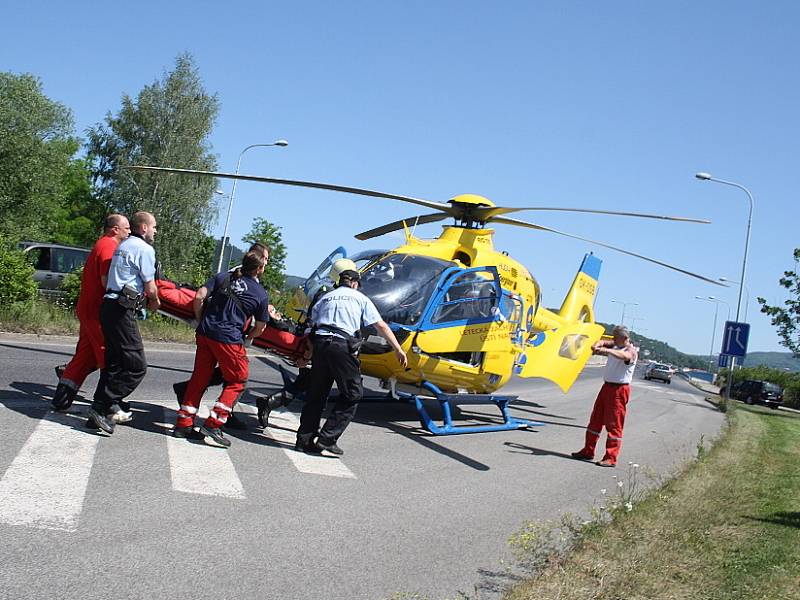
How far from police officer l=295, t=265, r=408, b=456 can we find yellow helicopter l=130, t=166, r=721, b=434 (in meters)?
1.57

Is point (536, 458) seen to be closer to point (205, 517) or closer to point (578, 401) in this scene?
point (205, 517)

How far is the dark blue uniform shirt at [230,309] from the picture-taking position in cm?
705

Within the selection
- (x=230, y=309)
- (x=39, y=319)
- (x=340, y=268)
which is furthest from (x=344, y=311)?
(x=39, y=319)

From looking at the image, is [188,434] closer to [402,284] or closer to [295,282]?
[402,284]

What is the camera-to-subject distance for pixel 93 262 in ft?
23.2

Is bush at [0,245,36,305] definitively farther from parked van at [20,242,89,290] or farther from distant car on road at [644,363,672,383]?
distant car on road at [644,363,672,383]

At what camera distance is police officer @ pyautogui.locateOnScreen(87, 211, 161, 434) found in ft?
22.0

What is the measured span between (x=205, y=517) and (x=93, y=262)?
3.14 m

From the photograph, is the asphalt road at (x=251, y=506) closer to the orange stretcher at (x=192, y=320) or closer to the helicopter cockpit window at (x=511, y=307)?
the orange stretcher at (x=192, y=320)

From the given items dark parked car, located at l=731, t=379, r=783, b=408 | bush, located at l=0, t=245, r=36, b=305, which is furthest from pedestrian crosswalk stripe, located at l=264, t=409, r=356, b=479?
dark parked car, located at l=731, t=379, r=783, b=408

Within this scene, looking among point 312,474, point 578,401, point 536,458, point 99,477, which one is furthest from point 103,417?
point 578,401

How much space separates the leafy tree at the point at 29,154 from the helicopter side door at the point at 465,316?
34999 mm

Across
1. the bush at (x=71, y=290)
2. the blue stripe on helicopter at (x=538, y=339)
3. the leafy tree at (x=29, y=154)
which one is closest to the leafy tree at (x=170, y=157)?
the leafy tree at (x=29, y=154)

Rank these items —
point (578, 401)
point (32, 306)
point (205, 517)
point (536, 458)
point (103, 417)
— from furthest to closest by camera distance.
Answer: point (578, 401), point (32, 306), point (536, 458), point (103, 417), point (205, 517)
